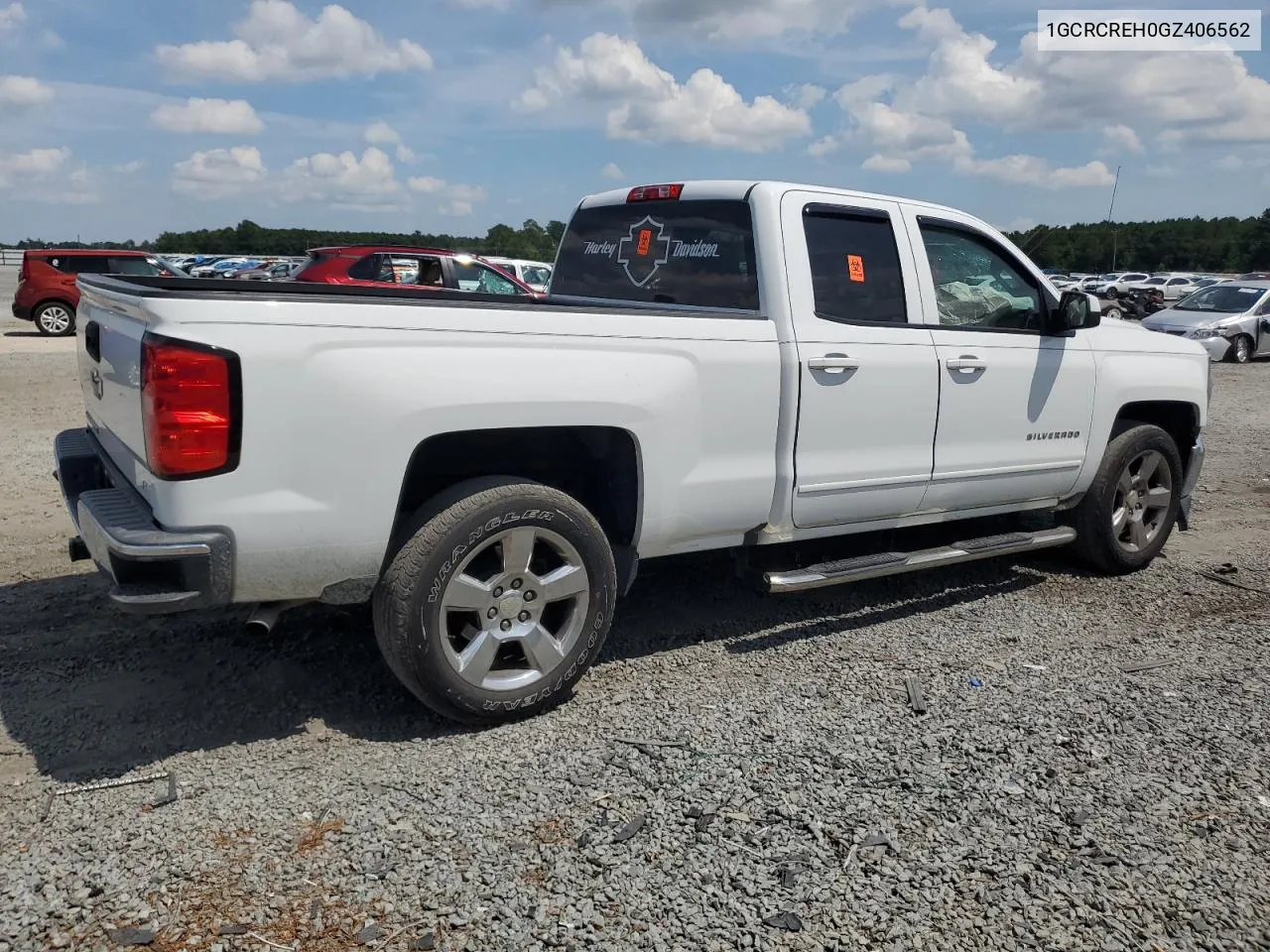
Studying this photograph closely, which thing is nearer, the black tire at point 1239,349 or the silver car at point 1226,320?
the silver car at point 1226,320

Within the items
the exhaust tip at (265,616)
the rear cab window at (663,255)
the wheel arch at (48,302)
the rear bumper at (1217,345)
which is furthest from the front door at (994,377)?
the wheel arch at (48,302)

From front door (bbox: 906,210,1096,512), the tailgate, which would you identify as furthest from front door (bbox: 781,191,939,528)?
the tailgate

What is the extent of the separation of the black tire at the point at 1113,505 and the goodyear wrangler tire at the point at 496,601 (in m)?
3.15

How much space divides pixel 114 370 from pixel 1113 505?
16.4 feet

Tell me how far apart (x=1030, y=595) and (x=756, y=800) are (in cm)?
292

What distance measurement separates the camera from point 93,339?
13.3 ft

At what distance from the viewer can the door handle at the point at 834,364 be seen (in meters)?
4.38

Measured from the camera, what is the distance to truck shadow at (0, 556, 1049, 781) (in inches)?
148

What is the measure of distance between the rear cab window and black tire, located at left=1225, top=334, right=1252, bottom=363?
58.2ft

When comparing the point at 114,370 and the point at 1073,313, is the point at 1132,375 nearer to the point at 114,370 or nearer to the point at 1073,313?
the point at 1073,313

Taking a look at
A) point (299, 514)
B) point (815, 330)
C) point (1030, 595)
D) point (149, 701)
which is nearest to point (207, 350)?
point (299, 514)

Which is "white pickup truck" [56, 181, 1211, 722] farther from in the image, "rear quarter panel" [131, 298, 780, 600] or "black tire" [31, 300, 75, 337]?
"black tire" [31, 300, 75, 337]

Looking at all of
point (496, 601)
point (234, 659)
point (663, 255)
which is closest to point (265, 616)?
point (496, 601)

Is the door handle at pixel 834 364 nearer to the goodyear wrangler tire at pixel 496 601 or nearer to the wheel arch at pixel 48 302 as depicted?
the goodyear wrangler tire at pixel 496 601
